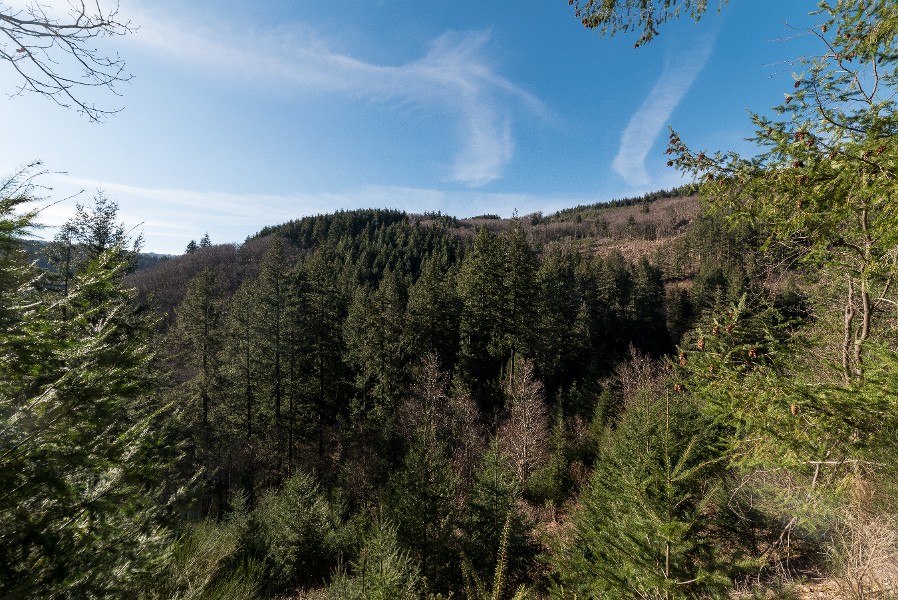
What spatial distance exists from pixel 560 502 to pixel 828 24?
63.6 ft

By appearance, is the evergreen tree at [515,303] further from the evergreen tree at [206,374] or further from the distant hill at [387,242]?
the distant hill at [387,242]

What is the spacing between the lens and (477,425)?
21.7 m

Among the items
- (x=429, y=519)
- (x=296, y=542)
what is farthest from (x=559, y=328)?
(x=296, y=542)

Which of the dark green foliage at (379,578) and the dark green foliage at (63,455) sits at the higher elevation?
the dark green foliage at (63,455)

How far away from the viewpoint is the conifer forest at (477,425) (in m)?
2.82

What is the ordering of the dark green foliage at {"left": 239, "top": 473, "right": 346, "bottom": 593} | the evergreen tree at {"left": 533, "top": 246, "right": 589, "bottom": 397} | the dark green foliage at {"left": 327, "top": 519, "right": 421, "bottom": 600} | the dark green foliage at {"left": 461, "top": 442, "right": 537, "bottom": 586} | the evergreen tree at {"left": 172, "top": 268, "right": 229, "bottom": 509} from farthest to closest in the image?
the evergreen tree at {"left": 533, "top": 246, "right": 589, "bottom": 397}
the evergreen tree at {"left": 172, "top": 268, "right": 229, "bottom": 509}
the dark green foliage at {"left": 239, "top": 473, "right": 346, "bottom": 593}
the dark green foliage at {"left": 461, "top": 442, "right": 537, "bottom": 586}
the dark green foliage at {"left": 327, "top": 519, "right": 421, "bottom": 600}

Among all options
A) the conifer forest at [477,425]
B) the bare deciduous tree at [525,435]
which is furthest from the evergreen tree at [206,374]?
the bare deciduous tree at [525,435]

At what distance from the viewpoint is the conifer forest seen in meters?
2.82

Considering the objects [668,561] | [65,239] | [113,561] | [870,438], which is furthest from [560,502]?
[65,239]

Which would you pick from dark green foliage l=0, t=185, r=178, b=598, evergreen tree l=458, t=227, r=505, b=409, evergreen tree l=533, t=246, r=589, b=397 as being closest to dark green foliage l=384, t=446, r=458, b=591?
dark green foliage l=0, t=185, r=178, b=598

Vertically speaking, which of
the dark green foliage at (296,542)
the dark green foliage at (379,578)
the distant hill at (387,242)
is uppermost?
the distant hill at (387,242)

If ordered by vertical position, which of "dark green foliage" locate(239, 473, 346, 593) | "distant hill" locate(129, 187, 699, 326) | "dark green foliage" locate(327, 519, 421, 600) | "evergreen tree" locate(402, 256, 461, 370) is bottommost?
"dark green foliage" locate(239, 473, 346, 593)

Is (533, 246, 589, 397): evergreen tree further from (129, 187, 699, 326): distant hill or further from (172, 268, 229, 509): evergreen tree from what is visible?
(172, 268, 229, 509): evergreen tree

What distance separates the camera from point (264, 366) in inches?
883
